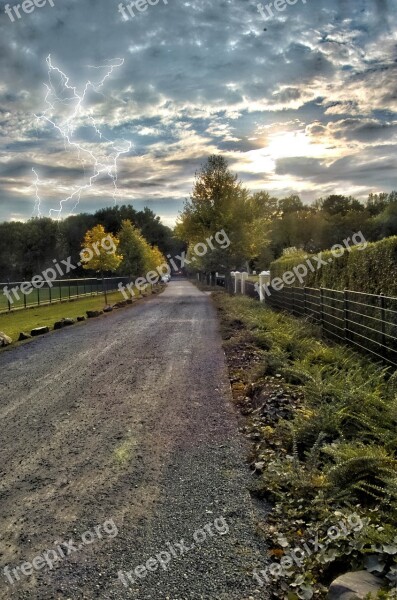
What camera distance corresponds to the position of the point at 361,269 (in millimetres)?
10320

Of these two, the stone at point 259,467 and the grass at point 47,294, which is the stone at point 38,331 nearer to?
the grass at point 47,294

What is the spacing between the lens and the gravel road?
2857mm

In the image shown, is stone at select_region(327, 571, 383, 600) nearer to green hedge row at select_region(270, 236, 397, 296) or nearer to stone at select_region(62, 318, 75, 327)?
green hedge row at select_region(270, 236, 397, 296)

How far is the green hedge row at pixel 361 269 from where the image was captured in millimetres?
8759

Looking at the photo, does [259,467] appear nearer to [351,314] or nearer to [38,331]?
[351,314]

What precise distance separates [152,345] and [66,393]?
4.50 meters

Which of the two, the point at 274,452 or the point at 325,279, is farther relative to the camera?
the point at 325,279

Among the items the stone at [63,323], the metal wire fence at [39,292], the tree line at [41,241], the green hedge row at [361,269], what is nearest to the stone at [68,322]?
the stone at [63,323]

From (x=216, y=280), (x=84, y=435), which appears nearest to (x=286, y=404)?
(x=84, y=435)

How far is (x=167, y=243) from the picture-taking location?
11444cm

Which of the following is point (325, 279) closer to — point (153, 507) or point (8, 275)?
point (153, 507)

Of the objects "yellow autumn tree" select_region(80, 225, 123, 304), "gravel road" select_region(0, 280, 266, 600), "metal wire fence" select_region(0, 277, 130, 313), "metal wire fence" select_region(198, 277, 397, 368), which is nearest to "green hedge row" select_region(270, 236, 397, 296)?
"metal wire fence" select_region(198, 277, 397, 368)

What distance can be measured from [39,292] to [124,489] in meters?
24.4

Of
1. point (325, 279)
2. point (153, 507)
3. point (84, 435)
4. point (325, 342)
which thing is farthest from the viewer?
point (325, 279)
